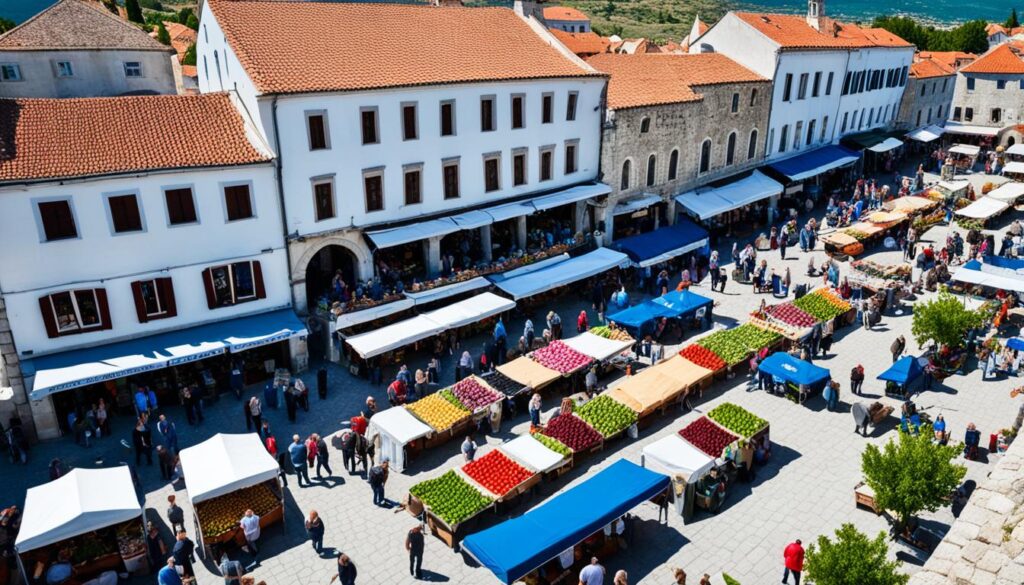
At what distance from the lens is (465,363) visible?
931 inches

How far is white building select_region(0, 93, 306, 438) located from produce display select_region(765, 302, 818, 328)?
54.0 feet

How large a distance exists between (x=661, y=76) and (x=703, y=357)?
57.7 feet

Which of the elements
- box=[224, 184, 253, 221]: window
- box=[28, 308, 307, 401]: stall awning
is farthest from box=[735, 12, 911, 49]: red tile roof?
box=[28, 308, 307, 401]: stall awning

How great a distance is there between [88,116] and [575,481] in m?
17.9

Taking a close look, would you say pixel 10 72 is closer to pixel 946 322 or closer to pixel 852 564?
pixel 852 564

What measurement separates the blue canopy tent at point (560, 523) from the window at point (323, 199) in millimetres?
13211

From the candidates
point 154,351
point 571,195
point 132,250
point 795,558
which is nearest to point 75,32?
point 132,250

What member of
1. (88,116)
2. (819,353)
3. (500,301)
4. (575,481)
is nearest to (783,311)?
(819,353)

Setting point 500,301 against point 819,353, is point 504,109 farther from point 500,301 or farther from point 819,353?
point 819,353

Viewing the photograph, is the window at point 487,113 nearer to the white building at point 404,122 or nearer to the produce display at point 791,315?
→ the white building at point 404,122

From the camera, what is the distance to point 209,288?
2238cm

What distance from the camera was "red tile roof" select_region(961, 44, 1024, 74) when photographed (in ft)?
183

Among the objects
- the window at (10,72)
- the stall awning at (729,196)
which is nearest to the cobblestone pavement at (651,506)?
the stall awning at (729,196)

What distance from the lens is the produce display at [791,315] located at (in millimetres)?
25595
